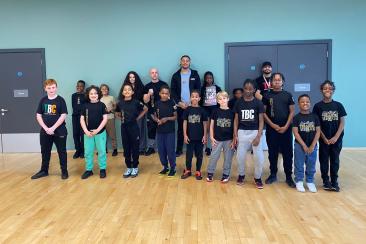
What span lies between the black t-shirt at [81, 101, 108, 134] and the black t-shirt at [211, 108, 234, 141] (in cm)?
166

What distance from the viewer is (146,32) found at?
664cm

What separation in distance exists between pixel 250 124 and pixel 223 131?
1.22 ft

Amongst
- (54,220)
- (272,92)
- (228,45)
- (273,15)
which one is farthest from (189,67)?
(54,220)

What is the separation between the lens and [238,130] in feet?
14.9

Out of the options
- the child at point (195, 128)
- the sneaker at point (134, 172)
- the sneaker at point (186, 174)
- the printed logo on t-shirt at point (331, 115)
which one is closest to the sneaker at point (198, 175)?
the child at point (195, 128)

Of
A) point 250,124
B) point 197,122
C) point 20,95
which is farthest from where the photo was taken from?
point 20,95

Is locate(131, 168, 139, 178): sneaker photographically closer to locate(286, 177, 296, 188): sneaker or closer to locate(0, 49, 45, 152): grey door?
locate(286, 177, 296, 188): sneaker

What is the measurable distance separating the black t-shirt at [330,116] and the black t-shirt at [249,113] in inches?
28.5

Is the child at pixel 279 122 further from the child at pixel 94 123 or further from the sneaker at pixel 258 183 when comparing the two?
the child at pixel 94 123

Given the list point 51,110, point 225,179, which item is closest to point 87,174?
point 51,110

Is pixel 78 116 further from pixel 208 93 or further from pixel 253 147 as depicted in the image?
pixel 253 147

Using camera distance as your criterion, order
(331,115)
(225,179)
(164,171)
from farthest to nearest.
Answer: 1. (164,171)
2. (225,179)
3. (331,115)

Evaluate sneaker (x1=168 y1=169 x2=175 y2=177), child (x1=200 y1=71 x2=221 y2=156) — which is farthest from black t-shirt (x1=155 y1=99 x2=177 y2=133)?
child (x1=200 y1=71 x2=221 y2=156)

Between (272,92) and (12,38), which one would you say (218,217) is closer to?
(272,92)
